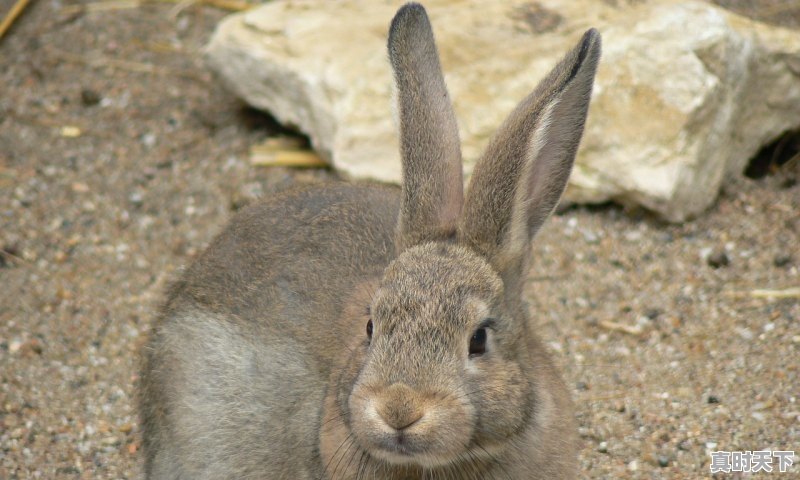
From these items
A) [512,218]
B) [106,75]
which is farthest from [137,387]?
[106,75]

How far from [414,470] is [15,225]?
4379 millimetres

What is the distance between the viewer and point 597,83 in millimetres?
7414

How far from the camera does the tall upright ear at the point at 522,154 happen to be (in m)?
4.45

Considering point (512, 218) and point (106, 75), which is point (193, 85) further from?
point (512, 218)

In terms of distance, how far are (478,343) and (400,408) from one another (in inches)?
21.0

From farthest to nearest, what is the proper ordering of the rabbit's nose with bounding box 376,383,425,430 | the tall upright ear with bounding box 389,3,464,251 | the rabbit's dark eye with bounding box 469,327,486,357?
the tall upright ear with bounding box 389,3,464,251 → the rabbit's dark eye with bounding box 469,327,486,357 → the rabbit's nose with bounding box 376,383,425,430

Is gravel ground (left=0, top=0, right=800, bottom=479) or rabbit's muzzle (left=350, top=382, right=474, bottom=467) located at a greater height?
rabbit's muzzle (left=350, top=382, right=474, bottom=467)

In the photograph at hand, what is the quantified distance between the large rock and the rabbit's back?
1801 mm

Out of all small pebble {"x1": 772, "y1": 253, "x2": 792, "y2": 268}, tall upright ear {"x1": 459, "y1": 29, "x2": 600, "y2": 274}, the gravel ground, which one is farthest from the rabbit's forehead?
small pebble {"x1": 772, "y1": 253, "x2": 792, "y2": 268}

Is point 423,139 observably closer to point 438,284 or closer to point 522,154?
point 522,154

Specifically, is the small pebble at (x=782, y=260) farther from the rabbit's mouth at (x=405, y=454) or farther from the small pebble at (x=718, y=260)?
the rabbit's mouth at (x=405, y=454)

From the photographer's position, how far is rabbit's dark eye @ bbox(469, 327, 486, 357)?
4.25 m

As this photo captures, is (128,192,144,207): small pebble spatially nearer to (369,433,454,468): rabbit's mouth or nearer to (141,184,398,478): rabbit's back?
(141,184,398,478): rabbit's back

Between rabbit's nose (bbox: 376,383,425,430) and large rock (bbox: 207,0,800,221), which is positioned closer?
rabbit's nose (bbox: 376,383,425,430)
